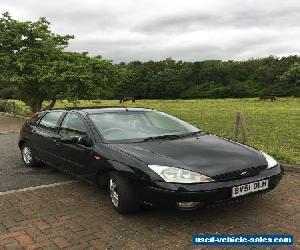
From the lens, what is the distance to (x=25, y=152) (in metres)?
7.78

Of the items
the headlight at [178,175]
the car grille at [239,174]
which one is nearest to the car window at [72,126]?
the headlight at [178,175]

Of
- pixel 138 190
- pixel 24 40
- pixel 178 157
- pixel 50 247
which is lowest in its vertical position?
pixel 50 247

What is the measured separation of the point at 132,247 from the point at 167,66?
3375 inches

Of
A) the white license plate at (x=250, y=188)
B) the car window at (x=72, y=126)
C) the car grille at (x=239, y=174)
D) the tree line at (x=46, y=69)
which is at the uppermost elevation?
the tree line at (x=46, y=69)

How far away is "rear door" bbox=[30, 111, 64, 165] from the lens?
21.1 feet

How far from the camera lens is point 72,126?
6.05 meters

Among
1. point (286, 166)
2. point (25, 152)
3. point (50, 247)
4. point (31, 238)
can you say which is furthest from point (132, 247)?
point (25, 152)

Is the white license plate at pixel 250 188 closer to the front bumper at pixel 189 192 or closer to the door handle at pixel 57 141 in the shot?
the front bumper at pixel 189 192

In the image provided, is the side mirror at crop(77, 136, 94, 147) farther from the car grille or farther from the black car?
the car grille

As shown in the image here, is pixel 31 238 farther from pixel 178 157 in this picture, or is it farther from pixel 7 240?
pixel 178 157

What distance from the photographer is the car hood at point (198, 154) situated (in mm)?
4426

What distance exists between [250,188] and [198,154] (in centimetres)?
73

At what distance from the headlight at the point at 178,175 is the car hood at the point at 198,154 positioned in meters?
0.06

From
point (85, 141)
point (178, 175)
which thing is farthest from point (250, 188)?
point (85, 141)
